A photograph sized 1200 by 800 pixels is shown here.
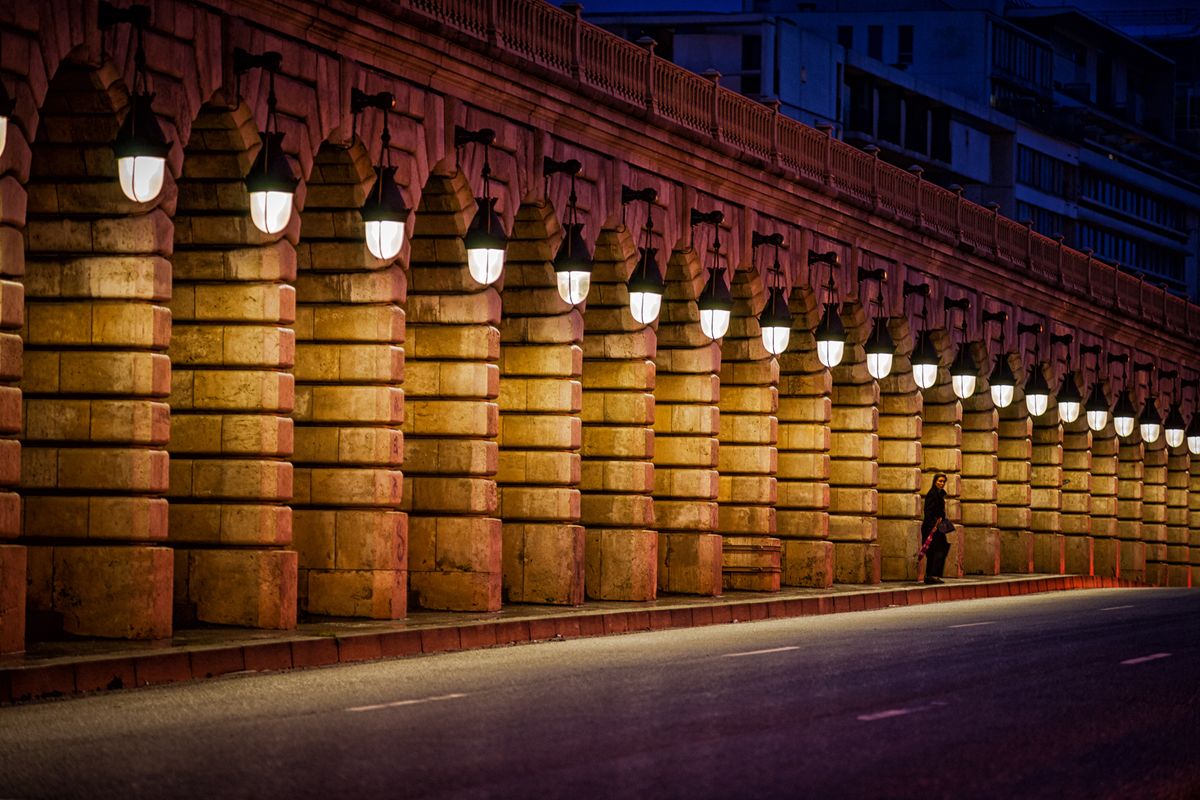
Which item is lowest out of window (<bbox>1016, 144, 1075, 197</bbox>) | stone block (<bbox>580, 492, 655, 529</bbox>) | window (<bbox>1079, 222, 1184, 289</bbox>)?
stone block (<bbox>580, 492, 655, 529</bbox>)

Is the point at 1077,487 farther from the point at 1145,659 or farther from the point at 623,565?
the point at 1145,659

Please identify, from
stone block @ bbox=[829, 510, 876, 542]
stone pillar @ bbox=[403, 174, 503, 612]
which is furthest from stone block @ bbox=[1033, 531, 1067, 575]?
stone pillar @ bbox=[403, 174, 503, 612]

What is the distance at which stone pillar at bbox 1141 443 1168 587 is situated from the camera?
68250 mm

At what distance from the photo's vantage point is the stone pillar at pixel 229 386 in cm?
2358

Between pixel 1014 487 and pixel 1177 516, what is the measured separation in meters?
17.2

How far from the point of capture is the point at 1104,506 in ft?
206

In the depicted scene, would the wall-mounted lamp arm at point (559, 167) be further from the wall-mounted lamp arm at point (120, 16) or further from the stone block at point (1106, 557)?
the stone block at point (1106, 557)

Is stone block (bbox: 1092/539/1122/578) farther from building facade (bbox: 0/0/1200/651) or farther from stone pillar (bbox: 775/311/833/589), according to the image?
stone pillar (bbox: 775/311/833/589)

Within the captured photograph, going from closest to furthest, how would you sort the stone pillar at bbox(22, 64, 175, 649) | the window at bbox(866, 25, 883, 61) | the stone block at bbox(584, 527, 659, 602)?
the stone pillar at bbox(22, 64, 175, 649) < the stone block at bbox(584, 527, 659, 602) < the window at bbox(866, 25, 883, 61)

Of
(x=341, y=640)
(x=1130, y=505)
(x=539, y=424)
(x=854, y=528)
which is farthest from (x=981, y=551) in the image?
(x=341, y=640)

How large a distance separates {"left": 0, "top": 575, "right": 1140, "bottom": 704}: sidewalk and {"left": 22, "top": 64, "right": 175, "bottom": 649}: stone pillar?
0.63 m

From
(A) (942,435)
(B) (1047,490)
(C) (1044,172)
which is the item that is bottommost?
(B) (1047,490)

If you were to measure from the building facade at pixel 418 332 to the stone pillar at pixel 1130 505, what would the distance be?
2131 centimetres

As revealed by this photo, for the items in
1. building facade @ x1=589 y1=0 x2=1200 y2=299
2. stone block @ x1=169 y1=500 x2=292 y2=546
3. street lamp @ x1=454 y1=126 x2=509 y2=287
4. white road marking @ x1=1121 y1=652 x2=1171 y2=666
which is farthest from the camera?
building facade @ x1=589 y1=0 x2=1200 y2=299
